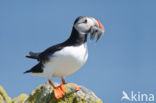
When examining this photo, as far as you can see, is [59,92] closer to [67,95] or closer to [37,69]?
[67,95]

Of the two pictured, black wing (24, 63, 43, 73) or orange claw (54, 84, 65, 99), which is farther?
black wing (24, 63, 43, 73)

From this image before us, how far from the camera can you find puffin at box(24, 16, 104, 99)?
21.9 feet

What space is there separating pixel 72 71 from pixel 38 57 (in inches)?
38.6

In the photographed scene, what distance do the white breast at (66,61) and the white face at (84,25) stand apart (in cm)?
32

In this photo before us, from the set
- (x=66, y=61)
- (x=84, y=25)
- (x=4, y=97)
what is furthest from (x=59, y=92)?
(x=4, y=97)

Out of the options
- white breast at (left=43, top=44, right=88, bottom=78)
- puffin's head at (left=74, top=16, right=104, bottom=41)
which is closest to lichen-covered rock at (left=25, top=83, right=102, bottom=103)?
white breast at (left=43, top=44, right=88, bottom=78)

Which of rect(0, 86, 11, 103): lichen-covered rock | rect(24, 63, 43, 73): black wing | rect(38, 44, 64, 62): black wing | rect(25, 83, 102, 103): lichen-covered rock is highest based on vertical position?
rect(38, 44, 64, 62): black wing

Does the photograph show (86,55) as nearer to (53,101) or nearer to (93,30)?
(93,30)

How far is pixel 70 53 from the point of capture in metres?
6.63

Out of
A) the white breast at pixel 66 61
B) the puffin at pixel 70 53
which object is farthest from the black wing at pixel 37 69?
the white breast at pixel 66 61

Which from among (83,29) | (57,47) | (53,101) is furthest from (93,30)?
(53,101)

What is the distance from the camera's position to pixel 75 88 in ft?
23.0

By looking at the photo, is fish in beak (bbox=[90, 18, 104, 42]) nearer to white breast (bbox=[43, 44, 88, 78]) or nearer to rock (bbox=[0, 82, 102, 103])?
white breast (bbox=[43, 44, 88, 78])

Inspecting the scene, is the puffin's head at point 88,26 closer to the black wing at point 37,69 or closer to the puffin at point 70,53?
the puffin at point 70,53
